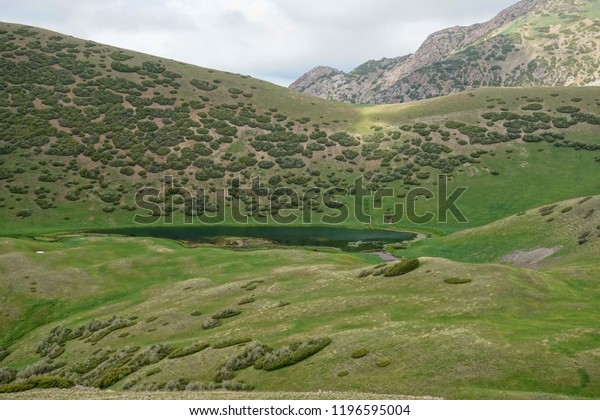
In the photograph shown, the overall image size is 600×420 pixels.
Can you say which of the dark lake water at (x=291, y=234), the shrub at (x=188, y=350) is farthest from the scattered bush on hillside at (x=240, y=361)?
the dark lake water at (x=291, y=234)

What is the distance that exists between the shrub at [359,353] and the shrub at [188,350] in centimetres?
1169

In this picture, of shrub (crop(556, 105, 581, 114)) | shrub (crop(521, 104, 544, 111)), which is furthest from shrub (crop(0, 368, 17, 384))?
shrub (crop(556, 105, 581, 114))

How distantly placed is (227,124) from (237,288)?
120784 millimetres

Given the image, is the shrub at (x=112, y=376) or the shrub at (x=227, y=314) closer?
the shrub at (x=112, y=376)

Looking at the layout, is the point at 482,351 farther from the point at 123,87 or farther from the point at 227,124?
the point at 123,87

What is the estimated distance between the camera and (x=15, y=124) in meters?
138

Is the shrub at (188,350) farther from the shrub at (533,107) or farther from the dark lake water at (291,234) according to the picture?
the shrub at (533,107)

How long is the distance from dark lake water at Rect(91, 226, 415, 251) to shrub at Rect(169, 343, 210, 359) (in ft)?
175

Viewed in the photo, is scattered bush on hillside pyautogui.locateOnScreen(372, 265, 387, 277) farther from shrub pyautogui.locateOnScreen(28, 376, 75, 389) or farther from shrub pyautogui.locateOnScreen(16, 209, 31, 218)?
shrub pyautogui.locateOnScreen(16, 209, 31, 218)

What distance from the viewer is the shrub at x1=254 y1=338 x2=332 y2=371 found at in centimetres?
2653

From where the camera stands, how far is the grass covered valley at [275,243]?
25.2 meters

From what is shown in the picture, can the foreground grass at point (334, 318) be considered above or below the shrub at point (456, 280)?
→ below

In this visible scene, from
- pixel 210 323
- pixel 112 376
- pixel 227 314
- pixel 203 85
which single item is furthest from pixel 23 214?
pixel 112 376
